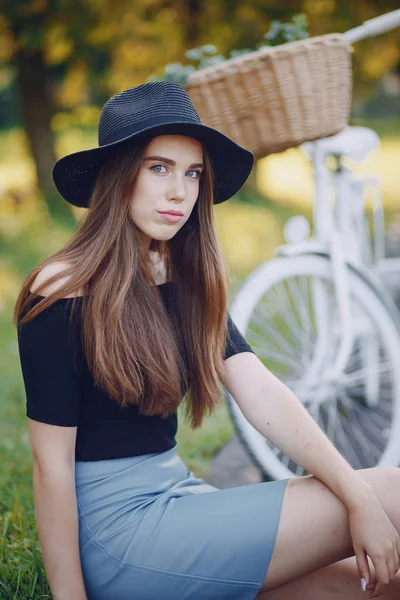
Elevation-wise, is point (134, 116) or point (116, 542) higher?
point (134, 116)

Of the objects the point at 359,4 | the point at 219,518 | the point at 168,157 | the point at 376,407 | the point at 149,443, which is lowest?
the point at 376,407

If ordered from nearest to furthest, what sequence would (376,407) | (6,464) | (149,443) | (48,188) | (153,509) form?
1. (153,509)
2. (149,443)
3. (6,464)
4. (376,407)
5. (48,188)

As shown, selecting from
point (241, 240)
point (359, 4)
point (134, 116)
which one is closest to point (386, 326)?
point (134, 116)

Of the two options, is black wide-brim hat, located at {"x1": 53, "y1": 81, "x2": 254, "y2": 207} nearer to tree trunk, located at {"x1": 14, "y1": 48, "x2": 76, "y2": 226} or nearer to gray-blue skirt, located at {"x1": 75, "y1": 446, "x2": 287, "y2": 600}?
gray-blue skirt, located at {"x1": 75, "y1": 446, "x2": 287, "y2": 600}

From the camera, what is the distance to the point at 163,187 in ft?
5.94

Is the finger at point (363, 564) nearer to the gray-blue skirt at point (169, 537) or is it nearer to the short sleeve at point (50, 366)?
the gray-blue skirt at point (169, 537)

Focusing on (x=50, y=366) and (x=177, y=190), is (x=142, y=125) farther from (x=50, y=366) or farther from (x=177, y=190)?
(x=50, y=366)

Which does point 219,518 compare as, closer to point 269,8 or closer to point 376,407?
point 376,407

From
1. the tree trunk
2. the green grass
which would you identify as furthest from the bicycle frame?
the tree trunk

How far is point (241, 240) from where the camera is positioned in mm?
7832

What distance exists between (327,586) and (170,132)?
1.12 metres

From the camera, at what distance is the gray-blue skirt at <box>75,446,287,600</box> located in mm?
1684

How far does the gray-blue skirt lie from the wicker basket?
1.13m

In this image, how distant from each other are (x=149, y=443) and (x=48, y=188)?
25.7 ft
